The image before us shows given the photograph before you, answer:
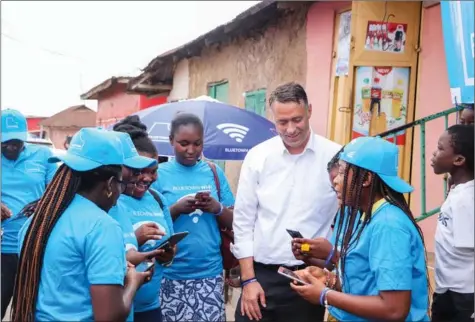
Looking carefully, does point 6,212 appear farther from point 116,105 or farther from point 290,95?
point 116,105

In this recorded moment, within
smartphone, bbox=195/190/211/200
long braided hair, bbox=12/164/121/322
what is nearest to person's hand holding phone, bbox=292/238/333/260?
smartphone, bbox=195/190/211/200

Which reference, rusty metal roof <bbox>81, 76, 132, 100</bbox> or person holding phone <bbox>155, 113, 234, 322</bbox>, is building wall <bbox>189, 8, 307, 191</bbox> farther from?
rusty metal roof <bbox>81, 76, 132, 100</bbox>

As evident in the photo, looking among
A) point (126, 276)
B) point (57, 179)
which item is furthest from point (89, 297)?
point (57, 179)

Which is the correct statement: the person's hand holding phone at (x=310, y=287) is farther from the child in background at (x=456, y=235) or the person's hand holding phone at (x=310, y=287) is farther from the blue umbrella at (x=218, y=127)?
the blue umbrella at (x=218, y=127)

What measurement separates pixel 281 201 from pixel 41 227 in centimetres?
155

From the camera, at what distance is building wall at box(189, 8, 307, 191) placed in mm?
8273

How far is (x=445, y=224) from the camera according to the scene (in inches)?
122

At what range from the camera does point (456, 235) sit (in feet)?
9.71

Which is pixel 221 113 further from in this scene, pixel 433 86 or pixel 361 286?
pixel 361 286

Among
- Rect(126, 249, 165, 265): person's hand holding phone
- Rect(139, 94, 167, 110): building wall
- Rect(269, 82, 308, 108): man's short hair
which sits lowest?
Rect(126, 249, 165, 265): person's hand holding phone

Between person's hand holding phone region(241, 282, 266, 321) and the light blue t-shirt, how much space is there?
2.86 feet

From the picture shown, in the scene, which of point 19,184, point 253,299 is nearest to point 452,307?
point 253,299

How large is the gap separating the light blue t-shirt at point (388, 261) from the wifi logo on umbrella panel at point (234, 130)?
3.97m

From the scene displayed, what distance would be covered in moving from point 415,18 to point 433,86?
0.80m
